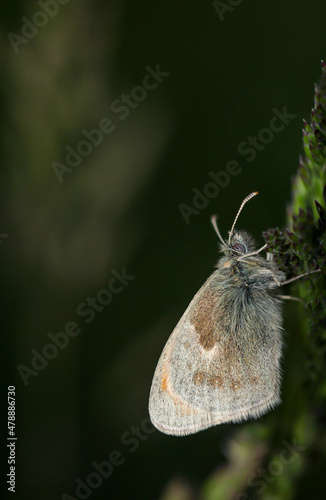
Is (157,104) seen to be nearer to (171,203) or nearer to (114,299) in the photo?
(171,203)

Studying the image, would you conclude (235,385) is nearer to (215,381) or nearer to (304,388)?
(215,381)

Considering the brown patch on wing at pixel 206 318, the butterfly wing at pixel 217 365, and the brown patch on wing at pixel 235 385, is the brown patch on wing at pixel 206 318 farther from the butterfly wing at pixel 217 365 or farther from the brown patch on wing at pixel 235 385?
the brown patch on wing at pixel 235 385

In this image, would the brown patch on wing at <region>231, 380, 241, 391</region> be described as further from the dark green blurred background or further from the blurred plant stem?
the blurred plant stem

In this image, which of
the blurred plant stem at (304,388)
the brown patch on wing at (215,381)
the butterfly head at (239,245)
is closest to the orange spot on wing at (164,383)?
the brown patch on wing at (215,381)

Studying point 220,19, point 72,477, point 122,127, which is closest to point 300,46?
point 220,19

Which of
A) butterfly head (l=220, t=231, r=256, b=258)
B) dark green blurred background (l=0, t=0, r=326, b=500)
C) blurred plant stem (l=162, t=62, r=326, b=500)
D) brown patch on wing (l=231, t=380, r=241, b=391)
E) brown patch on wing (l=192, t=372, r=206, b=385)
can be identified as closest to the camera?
blurred plant stem (l=162, t=62, r=326, b=500)

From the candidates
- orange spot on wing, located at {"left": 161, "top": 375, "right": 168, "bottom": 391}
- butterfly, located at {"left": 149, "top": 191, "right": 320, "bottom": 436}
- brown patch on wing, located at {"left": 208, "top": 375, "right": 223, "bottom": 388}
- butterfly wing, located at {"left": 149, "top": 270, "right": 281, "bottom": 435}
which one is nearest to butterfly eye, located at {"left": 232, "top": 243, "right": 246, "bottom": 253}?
butterfly, located at {"left": 149, "top": 191, "right": 320, "bottom": 436}

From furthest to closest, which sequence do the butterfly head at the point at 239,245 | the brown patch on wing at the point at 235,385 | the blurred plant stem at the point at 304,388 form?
the butterfly head at the point at 239,245 < the brown patch on wing at the point at 235,385 < the blurred plant stem at the point at 304,388
